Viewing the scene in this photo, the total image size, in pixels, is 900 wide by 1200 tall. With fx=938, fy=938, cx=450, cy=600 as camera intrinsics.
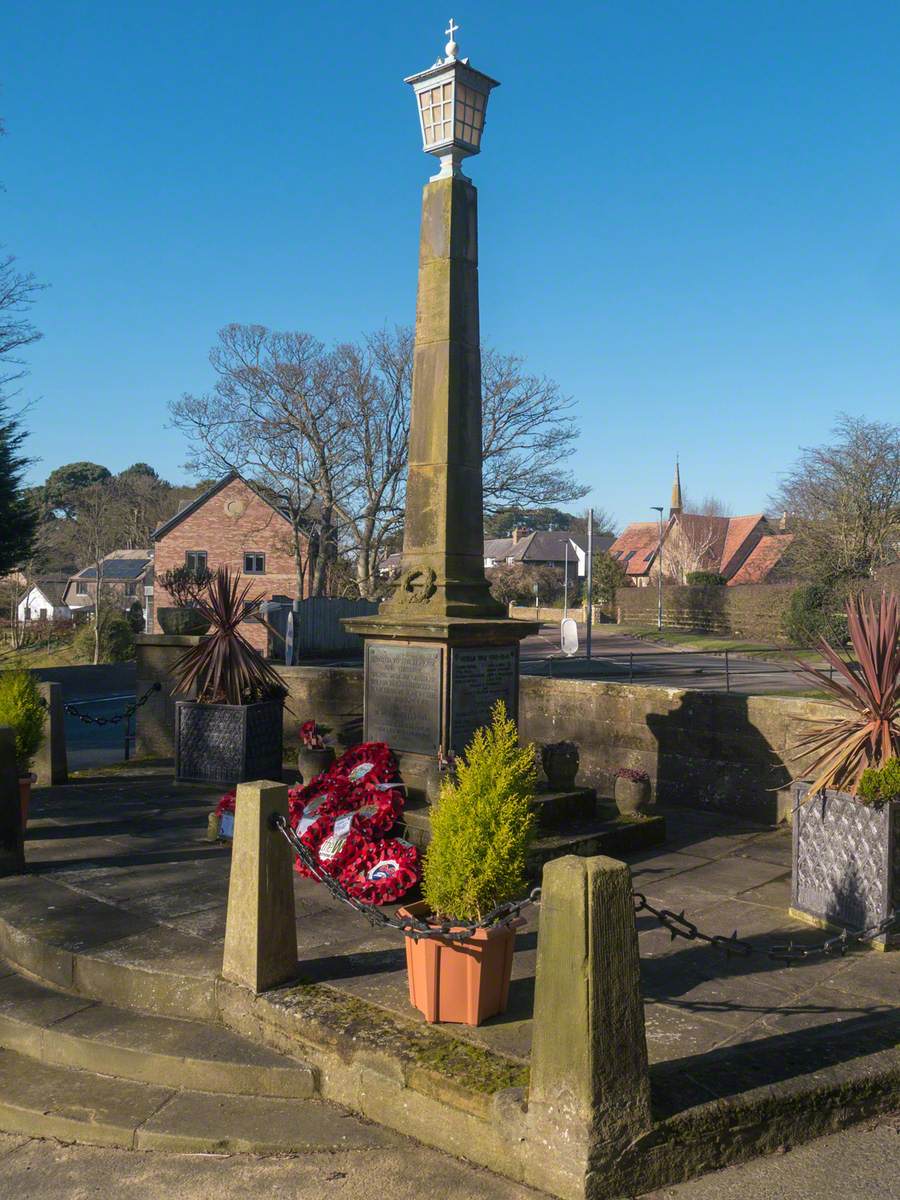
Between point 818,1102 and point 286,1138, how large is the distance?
2175 millimetres

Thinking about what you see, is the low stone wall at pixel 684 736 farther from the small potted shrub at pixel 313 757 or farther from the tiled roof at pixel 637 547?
the tiled roof at pixel 637 547

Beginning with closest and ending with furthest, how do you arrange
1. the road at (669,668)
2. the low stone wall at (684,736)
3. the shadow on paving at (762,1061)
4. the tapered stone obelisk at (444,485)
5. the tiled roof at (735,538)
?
the shadow on paving at (762,1061) → the tapered stone obelisk at (444,485) → the low stone wall at (684,736) → the road at (669,668) → the tiled roof at (735,538)

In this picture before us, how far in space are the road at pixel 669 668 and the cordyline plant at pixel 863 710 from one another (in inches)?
594

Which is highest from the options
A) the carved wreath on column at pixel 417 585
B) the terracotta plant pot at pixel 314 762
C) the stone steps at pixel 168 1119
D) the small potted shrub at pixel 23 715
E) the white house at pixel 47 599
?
the white house at pixel 47 599

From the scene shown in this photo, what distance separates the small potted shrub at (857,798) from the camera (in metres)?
5.53

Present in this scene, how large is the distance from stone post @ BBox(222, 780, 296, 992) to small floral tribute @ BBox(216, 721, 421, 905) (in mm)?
1416

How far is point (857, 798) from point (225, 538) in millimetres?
41581

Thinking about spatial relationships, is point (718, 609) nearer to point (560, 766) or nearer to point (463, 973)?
point (560, 766)

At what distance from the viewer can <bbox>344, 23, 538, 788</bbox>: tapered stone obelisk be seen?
8078 mm

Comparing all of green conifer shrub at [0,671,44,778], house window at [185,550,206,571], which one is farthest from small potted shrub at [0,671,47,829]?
house window at [185,550,206,571]

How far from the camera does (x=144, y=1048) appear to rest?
4.40 metres

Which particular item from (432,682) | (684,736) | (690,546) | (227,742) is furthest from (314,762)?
(690,546)

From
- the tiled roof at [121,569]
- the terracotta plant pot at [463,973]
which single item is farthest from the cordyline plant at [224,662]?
the tiled roof at [121,569]

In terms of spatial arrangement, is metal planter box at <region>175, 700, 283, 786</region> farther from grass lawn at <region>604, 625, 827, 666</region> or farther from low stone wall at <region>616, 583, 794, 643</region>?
low stone wall at <region>616, 583, 794, 643</region>
